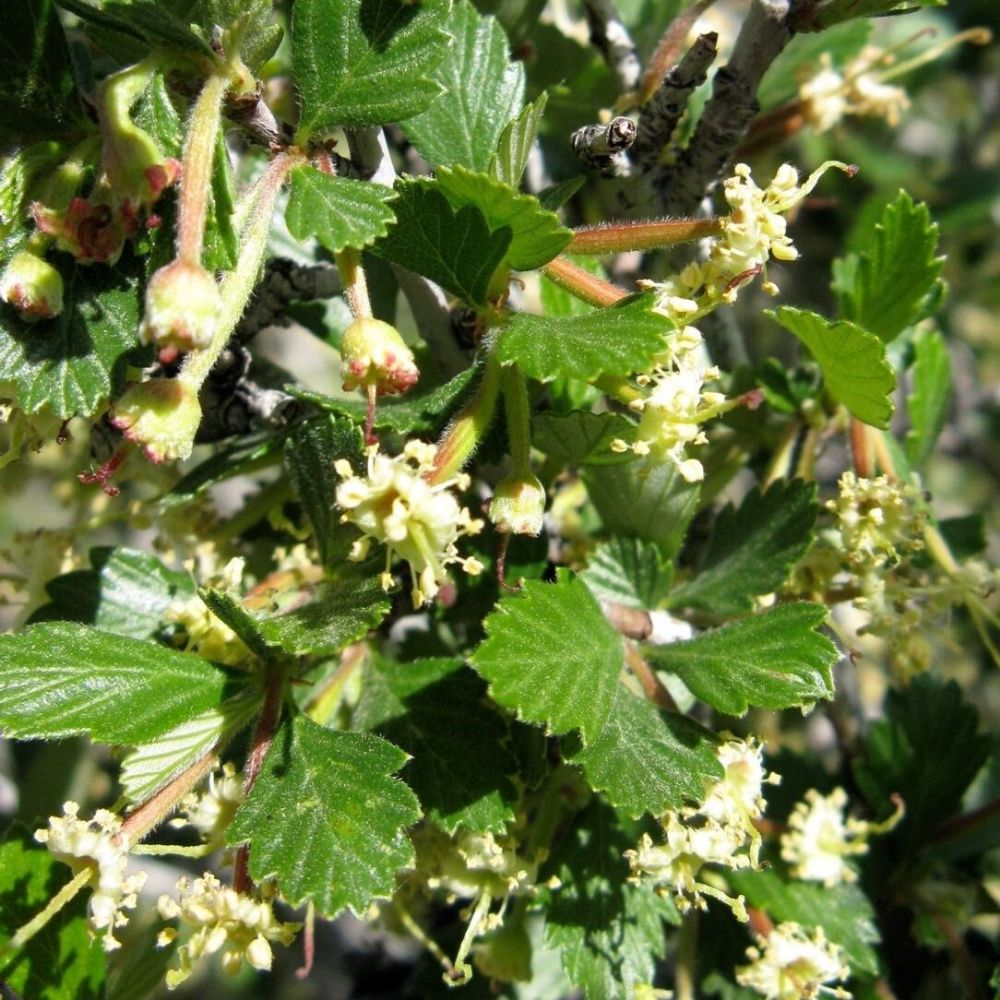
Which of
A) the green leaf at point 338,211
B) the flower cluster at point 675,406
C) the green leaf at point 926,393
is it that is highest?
the green leaf at point 338,211

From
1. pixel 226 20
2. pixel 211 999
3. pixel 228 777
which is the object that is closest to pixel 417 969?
pixel 228 777

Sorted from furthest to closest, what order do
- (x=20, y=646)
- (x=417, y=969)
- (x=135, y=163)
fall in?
1. (x=417, y=969)
2. (x=20, y=646)
3. (x=135, y=163)

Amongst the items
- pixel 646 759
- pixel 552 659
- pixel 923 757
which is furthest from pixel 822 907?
pixel 552 659

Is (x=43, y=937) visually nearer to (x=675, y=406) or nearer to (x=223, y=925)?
(x=223, y=925)

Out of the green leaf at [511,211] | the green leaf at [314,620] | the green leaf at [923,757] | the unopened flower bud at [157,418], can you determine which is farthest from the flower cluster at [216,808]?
the green leaf at [923,757]

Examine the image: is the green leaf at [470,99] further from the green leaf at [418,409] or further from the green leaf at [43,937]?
the green leaf at [43,937]

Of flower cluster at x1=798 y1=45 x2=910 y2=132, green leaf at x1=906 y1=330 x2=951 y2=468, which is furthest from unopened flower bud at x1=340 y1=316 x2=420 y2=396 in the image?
flower cluster at x1=798 y1=45 x2=910 y2=132

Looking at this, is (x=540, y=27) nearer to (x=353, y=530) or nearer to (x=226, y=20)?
(x=226, y=20)
